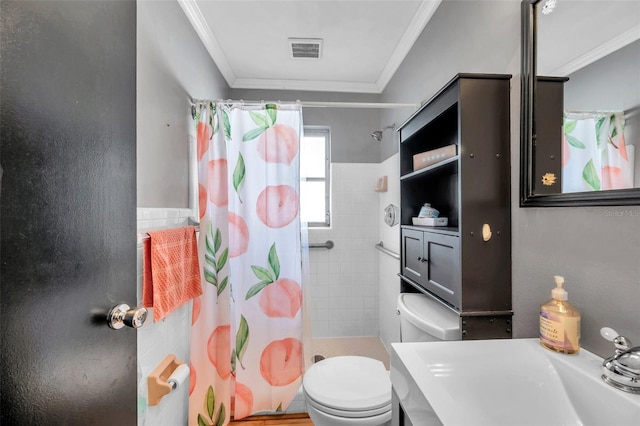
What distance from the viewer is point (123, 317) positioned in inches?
23.6

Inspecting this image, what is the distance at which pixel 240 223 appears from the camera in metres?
1.57

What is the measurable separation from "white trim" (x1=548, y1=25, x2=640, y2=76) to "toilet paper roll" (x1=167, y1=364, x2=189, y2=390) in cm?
170

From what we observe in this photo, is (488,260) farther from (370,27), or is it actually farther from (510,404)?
(370,27)

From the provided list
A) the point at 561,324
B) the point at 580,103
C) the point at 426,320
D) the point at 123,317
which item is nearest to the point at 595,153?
the point at 580,103

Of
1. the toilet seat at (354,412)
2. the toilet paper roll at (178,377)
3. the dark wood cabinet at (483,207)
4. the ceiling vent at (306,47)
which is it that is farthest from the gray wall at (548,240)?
the toilet paper roll at (178,377)

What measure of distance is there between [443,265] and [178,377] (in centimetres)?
119

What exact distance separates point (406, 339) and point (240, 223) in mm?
1041

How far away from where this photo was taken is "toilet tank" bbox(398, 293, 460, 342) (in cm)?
96

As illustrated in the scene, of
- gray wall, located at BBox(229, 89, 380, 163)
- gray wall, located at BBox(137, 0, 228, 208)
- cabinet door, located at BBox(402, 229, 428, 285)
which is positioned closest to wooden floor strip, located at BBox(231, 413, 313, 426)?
cabinet door, located at BBox(402, 229, 428, 285)

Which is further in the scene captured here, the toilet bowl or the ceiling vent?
the ceiling vent

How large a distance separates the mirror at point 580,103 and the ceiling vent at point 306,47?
4.38 feet

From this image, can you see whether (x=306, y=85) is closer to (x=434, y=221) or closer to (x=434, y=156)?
(x=434, y=156)

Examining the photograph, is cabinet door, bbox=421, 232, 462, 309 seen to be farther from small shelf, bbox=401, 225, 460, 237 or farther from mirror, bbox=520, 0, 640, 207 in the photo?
mirror, bbox=520, 0, 640, 207

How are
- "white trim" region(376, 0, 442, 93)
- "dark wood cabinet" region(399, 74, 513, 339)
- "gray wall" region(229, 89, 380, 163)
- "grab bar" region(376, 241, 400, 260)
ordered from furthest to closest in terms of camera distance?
"gray wall" region(229, 89, 380, 163) < "grab bar" region(376, 241, 400, 260) < "white trim" region(376, 0, 442, 93) < "dark wood cabinet" region(399, 74, 513, 339)
